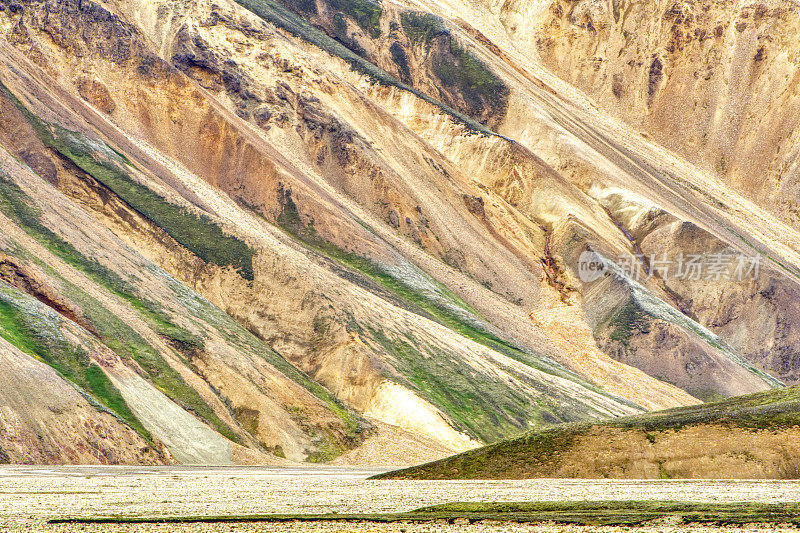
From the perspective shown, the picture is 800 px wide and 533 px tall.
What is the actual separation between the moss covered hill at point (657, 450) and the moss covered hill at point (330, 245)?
43.4ft

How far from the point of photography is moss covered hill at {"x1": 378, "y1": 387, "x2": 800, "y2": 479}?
26.1 meters

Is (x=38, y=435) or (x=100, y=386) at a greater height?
(x=100, y=386)

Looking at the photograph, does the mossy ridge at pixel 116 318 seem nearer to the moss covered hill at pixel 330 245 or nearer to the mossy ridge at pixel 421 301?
the moss covered hill at pixel 330 245

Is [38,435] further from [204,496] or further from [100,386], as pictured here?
[204,496]

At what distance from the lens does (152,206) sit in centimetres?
5325

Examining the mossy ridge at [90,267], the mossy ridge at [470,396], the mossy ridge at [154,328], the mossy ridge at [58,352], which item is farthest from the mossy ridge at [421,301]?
the mossy ridge at [58,352]

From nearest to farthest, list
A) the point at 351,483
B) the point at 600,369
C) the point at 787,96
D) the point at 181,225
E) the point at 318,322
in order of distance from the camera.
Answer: the point at 351,483
the point at 318,322
the point at 181,225
the point at 600,369
the point at 787,96

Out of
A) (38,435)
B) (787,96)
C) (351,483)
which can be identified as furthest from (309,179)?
(787,96)

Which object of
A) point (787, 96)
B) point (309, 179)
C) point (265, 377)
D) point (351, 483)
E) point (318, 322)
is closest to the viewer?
point (351, 483)

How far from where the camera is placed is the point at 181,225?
53219 millimetres

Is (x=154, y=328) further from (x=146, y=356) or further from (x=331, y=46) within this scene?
(x=331, y=46)

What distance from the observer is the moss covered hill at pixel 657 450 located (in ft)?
85.8

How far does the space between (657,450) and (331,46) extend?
6966cm

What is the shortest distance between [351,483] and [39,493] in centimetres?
900
